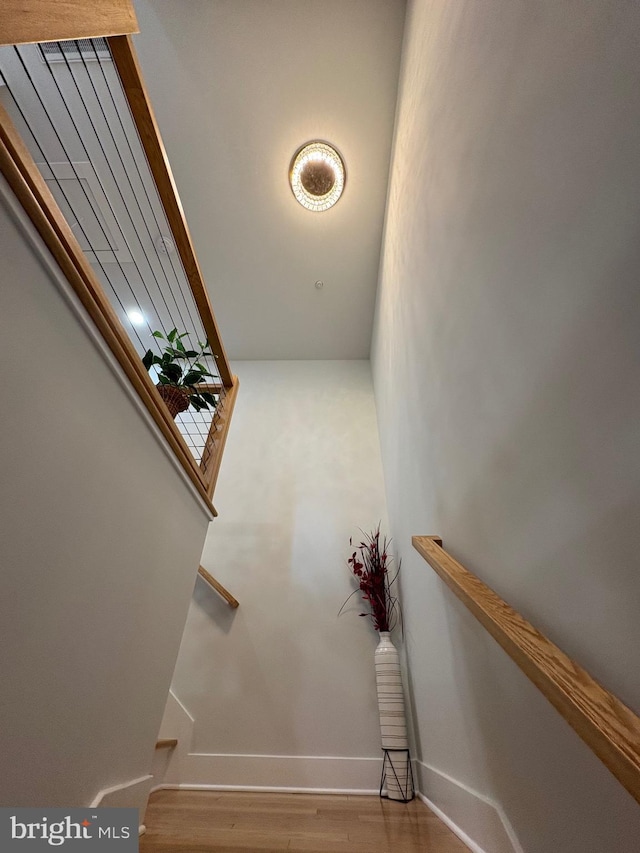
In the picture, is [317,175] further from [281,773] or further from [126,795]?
[281,773]

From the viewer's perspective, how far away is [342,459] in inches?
143

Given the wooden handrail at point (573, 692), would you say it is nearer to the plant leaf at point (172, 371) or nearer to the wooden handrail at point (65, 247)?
the wooden handrail at point (65, 247)

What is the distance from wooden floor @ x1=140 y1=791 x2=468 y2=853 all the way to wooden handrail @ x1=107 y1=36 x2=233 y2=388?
2.09 meters

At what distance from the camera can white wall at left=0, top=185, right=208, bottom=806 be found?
745 mm

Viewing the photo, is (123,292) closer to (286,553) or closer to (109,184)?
(109,184)

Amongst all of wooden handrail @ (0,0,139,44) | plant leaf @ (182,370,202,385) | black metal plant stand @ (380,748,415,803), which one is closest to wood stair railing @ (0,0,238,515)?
wooden handrail @ (0,0,139,44)

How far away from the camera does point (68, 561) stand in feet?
2.91

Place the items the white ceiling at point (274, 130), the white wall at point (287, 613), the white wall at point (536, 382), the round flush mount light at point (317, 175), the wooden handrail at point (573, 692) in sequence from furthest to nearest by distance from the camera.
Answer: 1. the round flush mount light at point (317, 175)
2. the white ceiling at point (274, 130)
3. the white wall at point (287, 613)
4. the white wall at point (536, 382)
5. the wooden handrail at point (573, 692)

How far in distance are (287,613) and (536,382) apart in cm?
249

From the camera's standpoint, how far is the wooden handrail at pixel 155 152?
1.25 metres

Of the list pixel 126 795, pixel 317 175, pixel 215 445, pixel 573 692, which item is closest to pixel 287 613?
pixel 215 445

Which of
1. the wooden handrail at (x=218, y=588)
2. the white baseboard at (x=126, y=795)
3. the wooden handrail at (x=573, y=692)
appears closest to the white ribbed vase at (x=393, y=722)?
the wooden handrail at (x=218, y=588)

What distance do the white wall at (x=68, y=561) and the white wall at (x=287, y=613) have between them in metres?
1.33

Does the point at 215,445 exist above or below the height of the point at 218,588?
above
